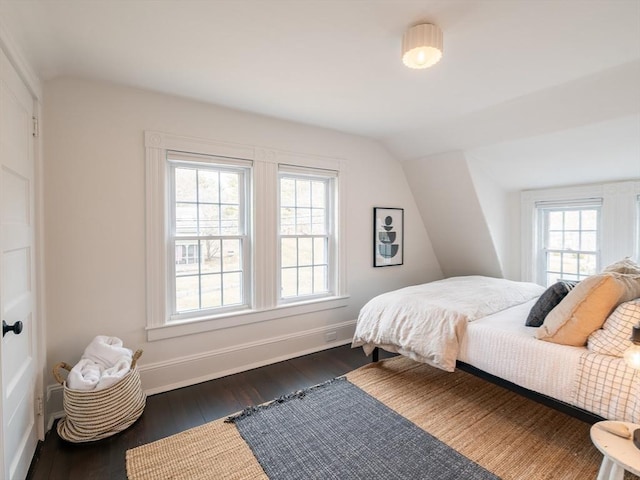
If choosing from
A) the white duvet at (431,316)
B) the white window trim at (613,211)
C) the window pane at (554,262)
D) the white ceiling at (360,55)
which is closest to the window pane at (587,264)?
the white window trim at (613,211)

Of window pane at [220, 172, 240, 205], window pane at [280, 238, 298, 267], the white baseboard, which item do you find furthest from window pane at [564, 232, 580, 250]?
window pane at [220, 172, 240, 205]

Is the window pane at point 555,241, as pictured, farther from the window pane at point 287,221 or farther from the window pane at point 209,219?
the window pane at point 209,219

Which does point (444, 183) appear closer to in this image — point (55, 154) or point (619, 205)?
point (619, 205)

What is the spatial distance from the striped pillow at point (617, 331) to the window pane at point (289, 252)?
2394 millimetres

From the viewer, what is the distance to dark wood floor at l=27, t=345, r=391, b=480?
171 centimetres

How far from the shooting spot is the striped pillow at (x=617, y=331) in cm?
160

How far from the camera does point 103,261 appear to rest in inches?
89.9

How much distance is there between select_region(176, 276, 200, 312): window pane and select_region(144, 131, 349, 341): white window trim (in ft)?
0.46

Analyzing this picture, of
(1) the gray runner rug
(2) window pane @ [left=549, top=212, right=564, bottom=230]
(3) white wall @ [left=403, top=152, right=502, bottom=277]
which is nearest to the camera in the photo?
(1) the gray runner rug

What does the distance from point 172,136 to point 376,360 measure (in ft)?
8.87

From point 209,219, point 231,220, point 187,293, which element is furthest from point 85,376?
point 231,220

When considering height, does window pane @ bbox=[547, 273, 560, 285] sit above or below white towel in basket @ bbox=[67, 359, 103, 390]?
above

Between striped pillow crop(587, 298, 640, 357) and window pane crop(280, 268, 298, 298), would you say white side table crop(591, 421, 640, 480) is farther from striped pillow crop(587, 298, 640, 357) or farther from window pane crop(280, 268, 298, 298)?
window pane crop(280, 268, 298, 298)

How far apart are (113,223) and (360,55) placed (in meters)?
2.11
